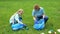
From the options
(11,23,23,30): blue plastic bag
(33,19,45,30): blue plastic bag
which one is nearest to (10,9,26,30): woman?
(11,23,23,30): blue plastic bag

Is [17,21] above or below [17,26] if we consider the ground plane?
above

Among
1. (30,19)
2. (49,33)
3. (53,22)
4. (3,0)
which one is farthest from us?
Result: (3,0)

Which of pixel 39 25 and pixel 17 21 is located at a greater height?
pixel 17 21

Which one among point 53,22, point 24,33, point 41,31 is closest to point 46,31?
point 41,31

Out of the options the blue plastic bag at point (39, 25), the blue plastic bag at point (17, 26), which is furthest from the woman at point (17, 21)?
the blue plastic bag at point (39, 25)

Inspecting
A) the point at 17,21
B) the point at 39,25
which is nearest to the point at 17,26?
the point at 17,21

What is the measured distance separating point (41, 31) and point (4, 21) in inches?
104

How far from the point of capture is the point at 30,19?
11602 mm

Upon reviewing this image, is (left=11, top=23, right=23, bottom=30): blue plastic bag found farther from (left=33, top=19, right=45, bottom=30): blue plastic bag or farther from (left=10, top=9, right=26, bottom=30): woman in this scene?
(left=33, top=19, right=45, bottom=30): blue plastic bag

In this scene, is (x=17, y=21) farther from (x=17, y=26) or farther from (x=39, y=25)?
(x=39, y=25)

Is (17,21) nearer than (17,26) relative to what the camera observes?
No

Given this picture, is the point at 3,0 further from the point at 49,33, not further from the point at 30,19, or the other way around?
the point at 49,33

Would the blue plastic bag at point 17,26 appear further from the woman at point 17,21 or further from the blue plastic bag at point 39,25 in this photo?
the blue plastic bag at point 39,25

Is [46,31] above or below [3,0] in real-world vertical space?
below
